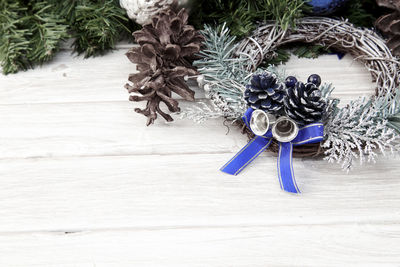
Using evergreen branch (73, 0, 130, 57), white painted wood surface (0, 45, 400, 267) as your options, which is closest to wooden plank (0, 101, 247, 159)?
white painted wood surface (0, 45, 400, 267)

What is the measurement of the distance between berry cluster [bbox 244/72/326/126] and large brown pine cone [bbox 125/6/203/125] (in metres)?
0.18

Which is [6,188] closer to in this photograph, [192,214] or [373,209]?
[192,214]

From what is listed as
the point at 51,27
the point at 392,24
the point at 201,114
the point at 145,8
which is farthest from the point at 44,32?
the point at 392,24

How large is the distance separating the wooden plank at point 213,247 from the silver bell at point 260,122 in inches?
7.1

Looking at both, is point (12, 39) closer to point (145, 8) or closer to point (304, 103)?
point (145, 8)

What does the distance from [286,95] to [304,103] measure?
0.15 feet

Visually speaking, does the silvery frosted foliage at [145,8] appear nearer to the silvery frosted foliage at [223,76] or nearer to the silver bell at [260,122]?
the silvery frosted foliage at [223,76]

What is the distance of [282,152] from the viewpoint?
29.6 inches

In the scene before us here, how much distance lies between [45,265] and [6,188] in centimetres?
20

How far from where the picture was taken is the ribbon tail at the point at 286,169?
72 cm

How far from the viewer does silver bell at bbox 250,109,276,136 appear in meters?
0.72

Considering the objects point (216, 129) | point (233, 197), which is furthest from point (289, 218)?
point (216, 129)

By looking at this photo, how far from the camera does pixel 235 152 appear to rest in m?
0.81

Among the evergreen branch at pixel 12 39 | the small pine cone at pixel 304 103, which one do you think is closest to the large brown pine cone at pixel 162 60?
the small pine cone at pixel 304 103
